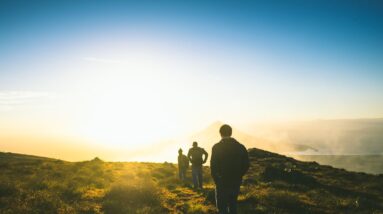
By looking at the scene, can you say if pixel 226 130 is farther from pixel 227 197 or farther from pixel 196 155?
pixel 196 155

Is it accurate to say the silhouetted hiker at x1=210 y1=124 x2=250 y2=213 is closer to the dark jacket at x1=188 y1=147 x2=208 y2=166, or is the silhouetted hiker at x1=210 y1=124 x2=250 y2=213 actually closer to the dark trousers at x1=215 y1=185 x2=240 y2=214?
the dark trousers at x1=215 y1=185 x2=240 y2=214

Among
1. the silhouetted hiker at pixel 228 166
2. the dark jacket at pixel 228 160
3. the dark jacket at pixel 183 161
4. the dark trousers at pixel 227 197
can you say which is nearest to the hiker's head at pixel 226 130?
the silhouetted hiker at pixel 228 166

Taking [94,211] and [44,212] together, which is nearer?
[44,212]

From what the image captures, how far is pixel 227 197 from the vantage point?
6.72 m

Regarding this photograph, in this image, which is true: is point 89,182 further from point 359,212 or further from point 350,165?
point 350,165

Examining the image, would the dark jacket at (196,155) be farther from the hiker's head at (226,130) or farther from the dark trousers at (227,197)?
the hiker's head at (226,130)

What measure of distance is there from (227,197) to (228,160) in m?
0.97

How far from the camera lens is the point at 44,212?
29.6 feet

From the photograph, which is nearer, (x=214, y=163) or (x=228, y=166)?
(x=228, y=166)

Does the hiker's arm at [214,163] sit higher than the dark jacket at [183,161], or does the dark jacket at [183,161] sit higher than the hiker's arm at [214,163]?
the hiker's arm at [214,163]

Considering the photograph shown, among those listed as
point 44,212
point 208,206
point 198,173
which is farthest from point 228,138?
point 198,173

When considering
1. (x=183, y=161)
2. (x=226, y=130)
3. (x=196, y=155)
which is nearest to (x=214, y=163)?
(x=226, y=130)

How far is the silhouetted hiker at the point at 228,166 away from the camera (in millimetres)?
6621

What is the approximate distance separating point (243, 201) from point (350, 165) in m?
92.9
